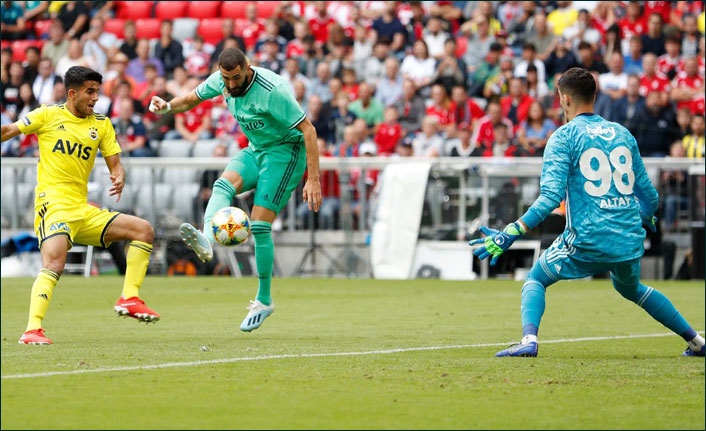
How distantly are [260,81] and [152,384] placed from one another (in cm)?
379

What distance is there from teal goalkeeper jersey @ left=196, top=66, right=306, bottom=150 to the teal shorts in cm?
10

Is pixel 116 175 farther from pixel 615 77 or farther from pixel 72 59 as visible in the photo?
pixel 72 59

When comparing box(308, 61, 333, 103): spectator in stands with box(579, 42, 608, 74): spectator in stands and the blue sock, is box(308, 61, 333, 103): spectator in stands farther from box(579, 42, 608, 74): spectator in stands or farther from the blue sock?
the blue sock

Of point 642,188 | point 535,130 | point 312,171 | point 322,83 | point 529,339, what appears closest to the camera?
point 529,339

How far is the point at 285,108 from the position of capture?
30.9 ft

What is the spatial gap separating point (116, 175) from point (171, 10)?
20.4 metres

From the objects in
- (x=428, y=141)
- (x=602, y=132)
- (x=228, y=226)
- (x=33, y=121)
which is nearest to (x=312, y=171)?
(x=228, y=226)

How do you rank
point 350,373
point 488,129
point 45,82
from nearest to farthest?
1. point 350,373
2. point 488,129
3. point 45,82

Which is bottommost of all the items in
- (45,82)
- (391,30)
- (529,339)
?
(529,339)

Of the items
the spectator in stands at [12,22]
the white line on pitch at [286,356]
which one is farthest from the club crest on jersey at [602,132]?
the spectator in stands at [12,22]

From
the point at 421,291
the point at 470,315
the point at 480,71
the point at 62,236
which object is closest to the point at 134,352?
the point at 62,236

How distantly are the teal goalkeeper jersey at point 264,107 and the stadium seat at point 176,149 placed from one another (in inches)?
501

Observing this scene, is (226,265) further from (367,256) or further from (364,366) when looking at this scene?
(364,366)

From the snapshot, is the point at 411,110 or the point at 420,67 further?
the point at 420,67
